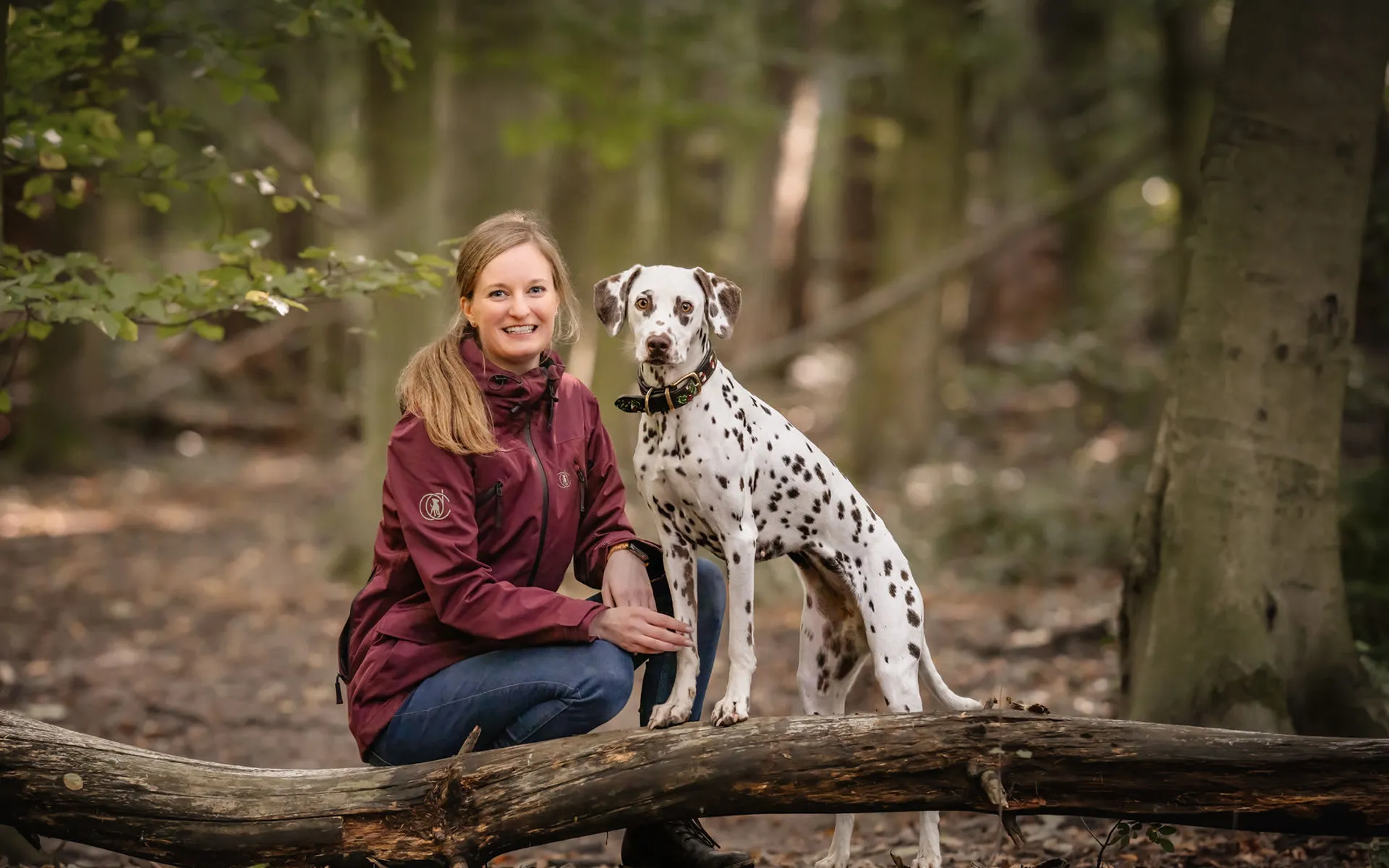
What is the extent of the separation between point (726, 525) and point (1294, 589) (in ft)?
8.58

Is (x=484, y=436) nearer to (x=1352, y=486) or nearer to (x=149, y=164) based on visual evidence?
(x=149, y=164)

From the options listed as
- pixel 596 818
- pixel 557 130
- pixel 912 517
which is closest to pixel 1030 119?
pixel 912 517

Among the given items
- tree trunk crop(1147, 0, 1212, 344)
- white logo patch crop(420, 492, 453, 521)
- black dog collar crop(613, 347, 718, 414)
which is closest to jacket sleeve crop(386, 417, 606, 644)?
white logo patch crop(420, 492, 453, 521)

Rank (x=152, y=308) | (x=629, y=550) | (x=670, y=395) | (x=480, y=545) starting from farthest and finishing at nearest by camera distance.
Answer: (x=152, y=308) < (x=629, y=550) < (x=480, y=545) < (x=670, y=395)

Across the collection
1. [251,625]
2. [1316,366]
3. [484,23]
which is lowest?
[251,625]

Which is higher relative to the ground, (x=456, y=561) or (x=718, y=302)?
(x=718, y=302)

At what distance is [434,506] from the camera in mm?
3617

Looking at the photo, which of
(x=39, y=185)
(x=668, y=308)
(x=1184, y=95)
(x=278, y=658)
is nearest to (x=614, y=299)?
(x=668, y=308)

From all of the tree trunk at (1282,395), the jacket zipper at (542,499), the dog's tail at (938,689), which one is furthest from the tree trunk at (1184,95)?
the jacket zipper at (542,499)

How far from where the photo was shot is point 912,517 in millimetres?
10805

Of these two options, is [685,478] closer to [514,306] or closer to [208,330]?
[514,306]

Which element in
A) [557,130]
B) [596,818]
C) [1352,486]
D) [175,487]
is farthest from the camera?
[175,487]

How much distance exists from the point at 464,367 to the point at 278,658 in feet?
16.9

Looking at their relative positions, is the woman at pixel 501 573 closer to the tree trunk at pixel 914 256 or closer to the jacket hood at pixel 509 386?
the jacket hood at pixel 509 386
